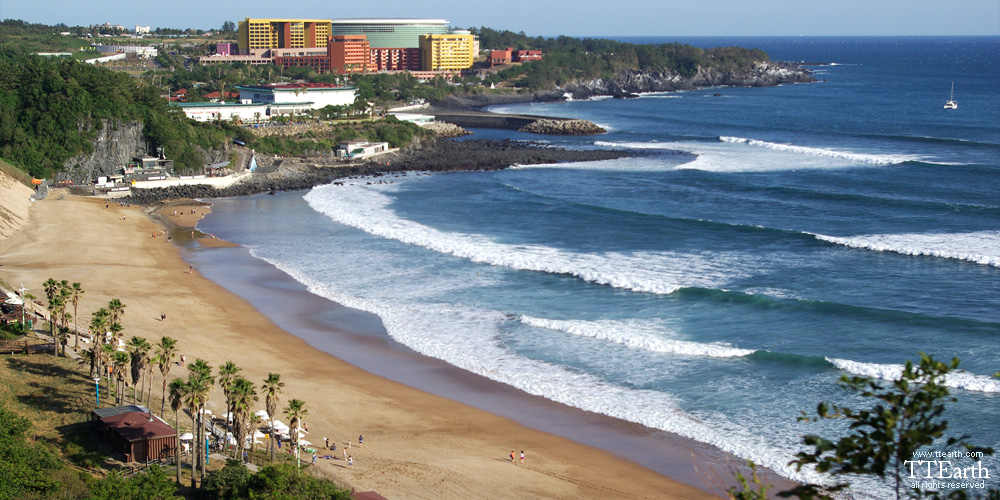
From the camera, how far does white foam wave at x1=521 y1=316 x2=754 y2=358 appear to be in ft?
107

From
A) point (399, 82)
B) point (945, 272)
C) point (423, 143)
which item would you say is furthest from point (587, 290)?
point (399, 82)

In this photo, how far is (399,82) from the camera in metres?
150

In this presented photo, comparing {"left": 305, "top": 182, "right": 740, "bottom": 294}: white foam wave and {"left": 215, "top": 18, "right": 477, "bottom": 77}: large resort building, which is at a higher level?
{"left": 215, "top": 18, "right": 477, "bottom": 77}: large resort building

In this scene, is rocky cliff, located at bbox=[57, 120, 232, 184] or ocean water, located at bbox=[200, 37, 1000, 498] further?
rocky cliff, located at bbox=[57, 120, 232, 184]

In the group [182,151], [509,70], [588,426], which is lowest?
[588,426]

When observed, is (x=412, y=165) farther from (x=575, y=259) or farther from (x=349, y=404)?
(x=349, y=404)

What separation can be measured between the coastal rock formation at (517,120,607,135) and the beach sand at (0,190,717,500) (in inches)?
2645

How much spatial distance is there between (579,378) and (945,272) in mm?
21782

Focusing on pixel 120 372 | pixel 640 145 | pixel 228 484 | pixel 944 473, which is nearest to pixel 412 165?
pixel 640 145

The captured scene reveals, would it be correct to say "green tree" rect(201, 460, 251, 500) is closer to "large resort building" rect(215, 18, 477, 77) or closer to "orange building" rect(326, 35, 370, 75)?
"orange building" rect(326, 35, 370, 75)

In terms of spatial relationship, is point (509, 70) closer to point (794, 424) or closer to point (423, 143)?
point (423, 143)

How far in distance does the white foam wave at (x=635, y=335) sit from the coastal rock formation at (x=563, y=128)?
7501 centimetres

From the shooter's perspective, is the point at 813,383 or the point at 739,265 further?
the point at 739,265

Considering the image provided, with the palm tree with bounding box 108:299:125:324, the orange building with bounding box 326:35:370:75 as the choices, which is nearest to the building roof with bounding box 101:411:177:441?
the palm tree with bounding box 108:299:125:324
